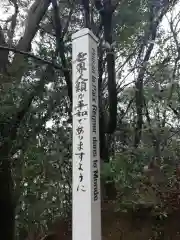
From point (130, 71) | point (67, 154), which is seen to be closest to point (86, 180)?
point (67, 154)

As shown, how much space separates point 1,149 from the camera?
3.97 metres

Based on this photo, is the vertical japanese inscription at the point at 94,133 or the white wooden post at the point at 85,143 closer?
the white wooden post at the point at 85,143

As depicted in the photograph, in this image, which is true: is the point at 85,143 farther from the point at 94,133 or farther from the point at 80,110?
the point at 80,110

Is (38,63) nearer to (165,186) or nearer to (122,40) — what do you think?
(122,40)

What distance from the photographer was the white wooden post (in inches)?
86.1

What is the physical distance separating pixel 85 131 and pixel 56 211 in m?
3.27

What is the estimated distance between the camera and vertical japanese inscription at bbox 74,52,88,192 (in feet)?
7.45

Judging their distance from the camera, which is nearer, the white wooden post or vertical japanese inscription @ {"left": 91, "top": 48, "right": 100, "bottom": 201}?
the white wooden post

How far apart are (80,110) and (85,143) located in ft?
0.83

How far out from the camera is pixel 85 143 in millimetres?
2299

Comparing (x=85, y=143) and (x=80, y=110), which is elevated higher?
(x=80, y=110)

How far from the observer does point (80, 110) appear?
238 cm

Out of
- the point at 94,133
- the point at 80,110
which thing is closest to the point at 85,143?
the point at 94,133

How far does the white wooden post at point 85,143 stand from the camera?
219 centimetres
